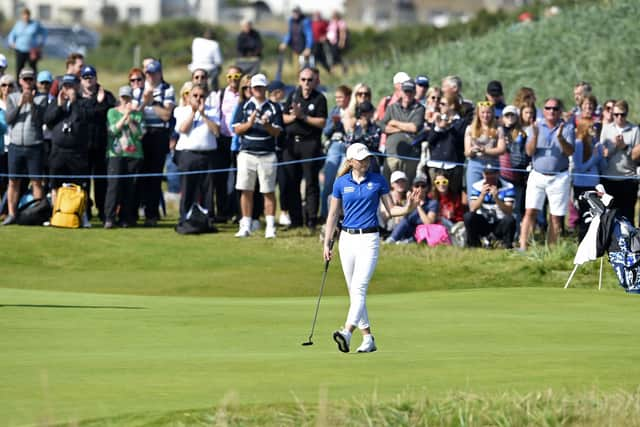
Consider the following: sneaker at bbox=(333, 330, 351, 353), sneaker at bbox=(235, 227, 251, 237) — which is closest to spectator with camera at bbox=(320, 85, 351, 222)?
sneaker at bbox=(235, 227, 251, 237)

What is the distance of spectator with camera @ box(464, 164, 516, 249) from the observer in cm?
1944

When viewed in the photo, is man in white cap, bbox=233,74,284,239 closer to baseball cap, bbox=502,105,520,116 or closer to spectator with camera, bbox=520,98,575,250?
baseball cap, bbox=502,105,520,116

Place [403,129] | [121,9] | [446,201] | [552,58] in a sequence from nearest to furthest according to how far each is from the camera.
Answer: [446,201]
[403,129]
[552,58]
[121,9]

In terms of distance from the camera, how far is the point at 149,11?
126375mm

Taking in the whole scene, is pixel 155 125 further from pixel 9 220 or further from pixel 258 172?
pixel 9 220

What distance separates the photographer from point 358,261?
473 inches

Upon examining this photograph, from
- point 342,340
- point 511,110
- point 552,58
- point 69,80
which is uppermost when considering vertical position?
point 552,58

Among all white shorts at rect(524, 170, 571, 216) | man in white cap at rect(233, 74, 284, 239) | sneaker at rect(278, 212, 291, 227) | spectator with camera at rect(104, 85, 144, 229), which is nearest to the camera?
white shorts at rect(524, 170, 571, 216)

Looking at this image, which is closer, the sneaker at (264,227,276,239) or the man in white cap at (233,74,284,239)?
the man in white cap at (233,74,284,239)

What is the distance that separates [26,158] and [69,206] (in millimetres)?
1036

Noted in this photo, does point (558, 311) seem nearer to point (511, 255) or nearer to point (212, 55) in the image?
point (511, 255)

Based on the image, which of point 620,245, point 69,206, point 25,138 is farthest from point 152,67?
point 620,245

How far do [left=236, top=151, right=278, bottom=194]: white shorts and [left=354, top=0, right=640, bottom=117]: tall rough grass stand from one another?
33.9 feet

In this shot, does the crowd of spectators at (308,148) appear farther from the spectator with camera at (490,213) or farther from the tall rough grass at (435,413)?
the tall rough grass at (435,413)
